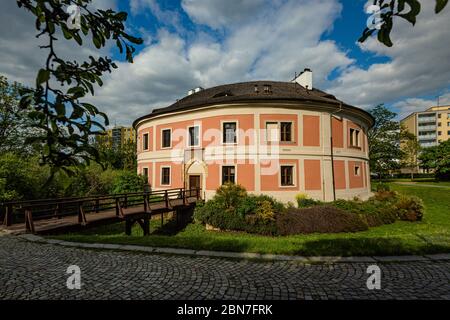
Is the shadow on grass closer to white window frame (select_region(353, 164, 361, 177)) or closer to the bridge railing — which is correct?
the bridge railing

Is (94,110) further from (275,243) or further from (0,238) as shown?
(0,238)

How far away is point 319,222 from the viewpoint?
12.9 m

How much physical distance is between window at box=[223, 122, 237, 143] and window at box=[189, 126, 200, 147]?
2325 mm

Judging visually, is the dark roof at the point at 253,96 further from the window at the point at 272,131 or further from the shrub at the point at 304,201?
the shrub at the point at 304,201

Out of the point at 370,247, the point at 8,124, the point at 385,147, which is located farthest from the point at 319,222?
the point at 385,147

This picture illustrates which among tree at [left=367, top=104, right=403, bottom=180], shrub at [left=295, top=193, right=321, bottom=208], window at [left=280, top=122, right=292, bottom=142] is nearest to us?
shrub at [left=295, top=193, right=321, bottom=208]

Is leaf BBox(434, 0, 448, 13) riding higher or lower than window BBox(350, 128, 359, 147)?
lower

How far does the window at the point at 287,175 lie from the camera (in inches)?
674

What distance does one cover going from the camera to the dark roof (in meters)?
17.2

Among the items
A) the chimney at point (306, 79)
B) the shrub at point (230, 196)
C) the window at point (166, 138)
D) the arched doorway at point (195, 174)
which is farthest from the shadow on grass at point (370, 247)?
the chimney at point (306, 79)

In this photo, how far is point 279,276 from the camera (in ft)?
15.1

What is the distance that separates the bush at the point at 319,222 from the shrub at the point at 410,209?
12.6ft

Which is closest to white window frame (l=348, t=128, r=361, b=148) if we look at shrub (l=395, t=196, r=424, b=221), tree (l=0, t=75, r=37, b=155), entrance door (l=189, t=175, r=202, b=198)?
shrub (l=395, t=196, r=424, b=221)

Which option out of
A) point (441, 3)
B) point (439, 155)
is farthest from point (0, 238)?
point (439, 155)
